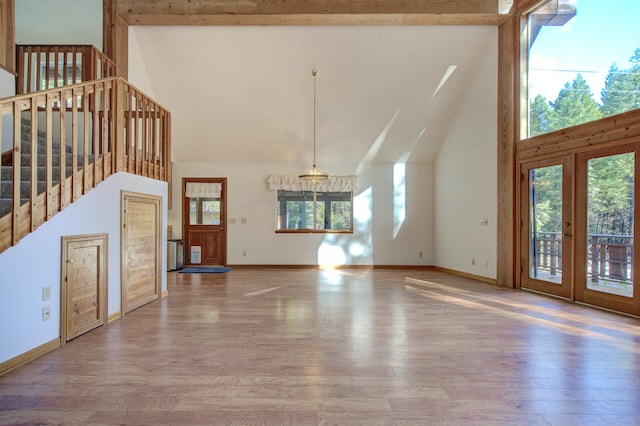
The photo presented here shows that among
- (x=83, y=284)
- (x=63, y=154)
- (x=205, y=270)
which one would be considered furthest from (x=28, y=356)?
(x=205, y=270)

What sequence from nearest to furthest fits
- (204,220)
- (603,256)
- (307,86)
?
(603,256)
(307,86)
(204,220)

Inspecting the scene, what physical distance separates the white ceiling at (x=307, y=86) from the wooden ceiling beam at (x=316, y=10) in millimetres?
284

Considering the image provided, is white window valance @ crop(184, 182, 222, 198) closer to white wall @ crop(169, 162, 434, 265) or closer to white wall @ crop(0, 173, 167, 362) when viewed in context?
white wall @ crop(169, 162, 434, 265)

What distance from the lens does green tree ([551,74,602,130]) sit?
4.47m

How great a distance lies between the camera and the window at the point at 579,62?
414 centimetres

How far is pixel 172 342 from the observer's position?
309cm

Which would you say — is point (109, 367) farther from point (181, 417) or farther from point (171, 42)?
point (171, 42)

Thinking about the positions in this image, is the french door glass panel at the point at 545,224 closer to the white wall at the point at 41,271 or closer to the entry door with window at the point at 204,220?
the white wall at the point at 41,271

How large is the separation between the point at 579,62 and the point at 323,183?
4.99 m

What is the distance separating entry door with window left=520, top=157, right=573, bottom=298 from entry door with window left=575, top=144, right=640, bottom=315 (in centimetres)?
16

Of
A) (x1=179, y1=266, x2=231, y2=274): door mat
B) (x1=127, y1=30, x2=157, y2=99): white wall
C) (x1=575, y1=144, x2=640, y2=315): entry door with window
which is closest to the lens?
(x1=575, y1=144, x2=640, y2=315): entry door with window

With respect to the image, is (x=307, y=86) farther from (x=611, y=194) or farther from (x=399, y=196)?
(x=611, y=194)

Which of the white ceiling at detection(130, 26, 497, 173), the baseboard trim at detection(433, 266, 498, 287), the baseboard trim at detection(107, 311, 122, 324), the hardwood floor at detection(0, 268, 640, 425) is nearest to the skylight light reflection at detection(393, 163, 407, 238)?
the white ceiling at detection(130, 26, 497, 173)

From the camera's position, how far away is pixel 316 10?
5.27 m
